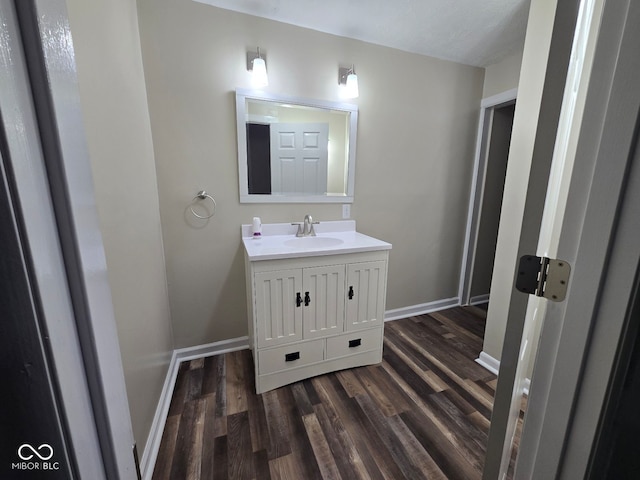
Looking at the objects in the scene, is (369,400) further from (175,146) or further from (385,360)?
(175,146)

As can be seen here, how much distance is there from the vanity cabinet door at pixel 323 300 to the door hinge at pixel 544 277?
1.11 meters

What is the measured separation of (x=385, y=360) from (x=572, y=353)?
1.57 meters

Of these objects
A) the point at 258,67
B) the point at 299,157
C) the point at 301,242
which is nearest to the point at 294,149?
the point at 299,157

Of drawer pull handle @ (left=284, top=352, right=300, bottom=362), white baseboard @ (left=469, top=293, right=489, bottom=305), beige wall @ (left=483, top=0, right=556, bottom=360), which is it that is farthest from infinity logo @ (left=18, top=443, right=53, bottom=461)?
white baseboard @ (left=469, top=293, right=489, bottom=305)

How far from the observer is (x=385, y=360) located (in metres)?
1.91

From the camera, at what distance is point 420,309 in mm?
2621

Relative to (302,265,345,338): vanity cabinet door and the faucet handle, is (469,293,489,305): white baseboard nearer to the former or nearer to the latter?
(302,265,345,338): vanity cabinet door

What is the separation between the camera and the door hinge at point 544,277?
52 cm

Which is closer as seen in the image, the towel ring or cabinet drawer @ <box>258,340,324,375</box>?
cabinet drawer @ <box>258,340,324,375</box>

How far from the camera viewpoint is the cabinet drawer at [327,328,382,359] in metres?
1.74

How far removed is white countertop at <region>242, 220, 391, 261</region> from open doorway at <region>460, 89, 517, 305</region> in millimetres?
1320

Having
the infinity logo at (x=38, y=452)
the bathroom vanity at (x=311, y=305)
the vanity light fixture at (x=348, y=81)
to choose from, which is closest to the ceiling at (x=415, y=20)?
the vanity light fixture at (x=348, y=81)

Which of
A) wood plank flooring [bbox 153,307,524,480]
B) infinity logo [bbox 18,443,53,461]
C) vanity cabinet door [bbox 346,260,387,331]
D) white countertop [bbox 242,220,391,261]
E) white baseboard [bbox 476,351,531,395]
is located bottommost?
wood plank flooring [bbox 153,307,524,480]

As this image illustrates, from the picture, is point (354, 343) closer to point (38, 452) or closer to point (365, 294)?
point (365, 294)
